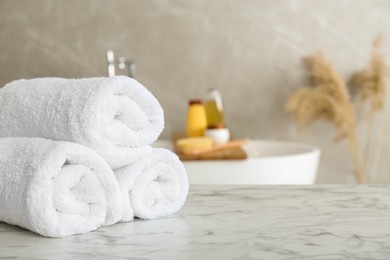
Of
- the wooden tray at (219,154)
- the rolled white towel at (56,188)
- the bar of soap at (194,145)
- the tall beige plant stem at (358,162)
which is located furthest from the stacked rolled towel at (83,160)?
the tall beige plant stem at (358,162)

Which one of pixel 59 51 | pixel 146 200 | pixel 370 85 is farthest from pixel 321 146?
pixel 146 200

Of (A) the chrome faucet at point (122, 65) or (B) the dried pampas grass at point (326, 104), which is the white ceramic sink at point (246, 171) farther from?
(A) the chrome faucet at point (122, 65)

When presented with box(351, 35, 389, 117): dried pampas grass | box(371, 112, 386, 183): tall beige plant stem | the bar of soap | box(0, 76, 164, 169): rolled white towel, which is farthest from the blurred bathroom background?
box(0, 76, 164, 169): rolled white towel

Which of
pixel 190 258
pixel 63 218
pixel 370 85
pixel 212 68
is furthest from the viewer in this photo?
pixel 212 68

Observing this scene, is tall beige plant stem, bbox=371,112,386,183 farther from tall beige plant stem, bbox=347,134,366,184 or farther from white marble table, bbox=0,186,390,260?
white marble table, bbox=0,186,390,260

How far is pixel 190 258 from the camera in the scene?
64 cm

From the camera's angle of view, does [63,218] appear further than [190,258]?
Yes

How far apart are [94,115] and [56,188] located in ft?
0.30

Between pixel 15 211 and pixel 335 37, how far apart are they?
9.02ft

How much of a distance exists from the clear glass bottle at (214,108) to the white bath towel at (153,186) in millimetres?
2326

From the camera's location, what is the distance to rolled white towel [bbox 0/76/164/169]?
2.63 feet

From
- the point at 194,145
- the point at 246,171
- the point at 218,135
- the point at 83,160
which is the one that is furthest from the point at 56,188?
the point at 218,135

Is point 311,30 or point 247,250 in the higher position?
point 311,30

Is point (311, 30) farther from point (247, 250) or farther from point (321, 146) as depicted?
point (247, 250)
